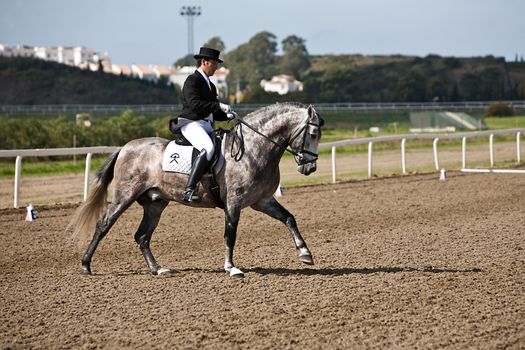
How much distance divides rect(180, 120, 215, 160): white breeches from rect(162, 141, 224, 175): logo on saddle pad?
149mm

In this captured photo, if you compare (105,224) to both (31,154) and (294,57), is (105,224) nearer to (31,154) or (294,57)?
(31,154)

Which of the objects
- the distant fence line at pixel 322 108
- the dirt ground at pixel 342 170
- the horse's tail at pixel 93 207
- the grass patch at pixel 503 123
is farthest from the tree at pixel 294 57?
the horse's tail at pixel 93 207

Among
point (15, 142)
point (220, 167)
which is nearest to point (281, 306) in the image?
point (220, 167)

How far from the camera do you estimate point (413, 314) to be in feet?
25.2

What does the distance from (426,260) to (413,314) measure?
9.63 feet

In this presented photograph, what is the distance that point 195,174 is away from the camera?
31.3ft

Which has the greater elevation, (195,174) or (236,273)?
(195,174)

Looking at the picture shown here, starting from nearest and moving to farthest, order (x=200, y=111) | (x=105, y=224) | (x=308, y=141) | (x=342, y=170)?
Answer: (x=308, y=141), (x=200, y=111), (x=105, y=224), (x=342, y=170)

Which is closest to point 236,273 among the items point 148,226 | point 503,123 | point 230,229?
point 230,229

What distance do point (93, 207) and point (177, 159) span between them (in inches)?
50.8

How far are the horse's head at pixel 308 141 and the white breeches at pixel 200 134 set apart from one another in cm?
95

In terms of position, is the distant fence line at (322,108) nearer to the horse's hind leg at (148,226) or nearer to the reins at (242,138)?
the horse's hind leg at (148,226)

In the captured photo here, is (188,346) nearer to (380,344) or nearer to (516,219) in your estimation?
(380,344)

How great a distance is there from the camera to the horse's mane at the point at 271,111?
32.1ft
